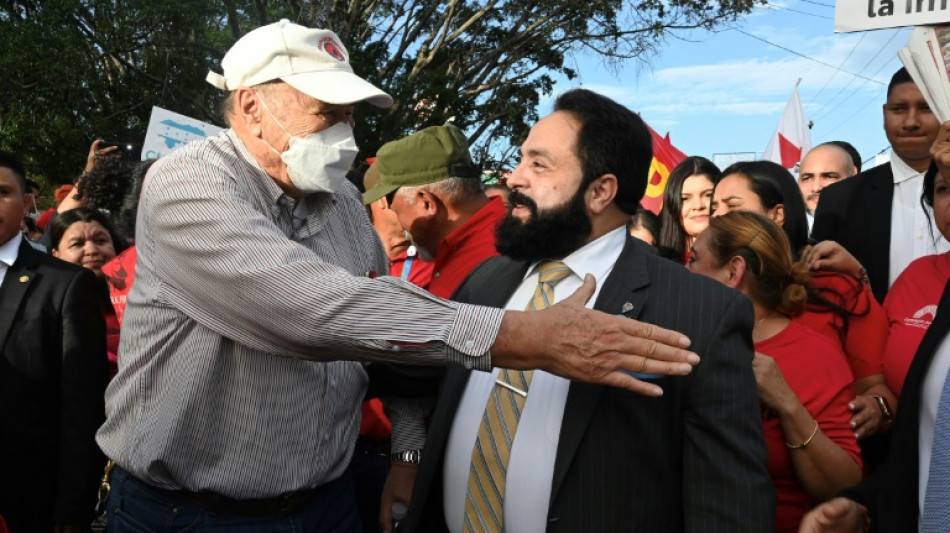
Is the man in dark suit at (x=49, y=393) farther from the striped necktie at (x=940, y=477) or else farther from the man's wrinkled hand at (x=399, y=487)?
the striped necktie at (x=940, y=477)

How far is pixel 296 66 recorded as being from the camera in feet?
8.18

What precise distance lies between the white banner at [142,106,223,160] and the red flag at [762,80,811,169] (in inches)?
213

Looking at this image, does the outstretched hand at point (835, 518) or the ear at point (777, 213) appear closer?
the outstretched hand at point (835, 518)

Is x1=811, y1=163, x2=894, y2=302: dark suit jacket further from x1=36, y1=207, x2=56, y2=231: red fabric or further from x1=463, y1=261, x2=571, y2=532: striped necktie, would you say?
x1=36, y1=207, x2=56, y2=231: red fabric

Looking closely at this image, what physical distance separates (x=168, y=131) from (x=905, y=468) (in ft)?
18.1

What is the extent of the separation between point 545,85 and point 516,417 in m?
17.7

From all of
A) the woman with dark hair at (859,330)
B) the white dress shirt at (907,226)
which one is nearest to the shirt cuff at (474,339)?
the woman with dark hair at (859,330)

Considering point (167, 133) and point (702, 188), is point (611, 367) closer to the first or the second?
point (702, 188)

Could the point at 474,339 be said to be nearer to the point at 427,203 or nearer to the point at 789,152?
the point at 427,203

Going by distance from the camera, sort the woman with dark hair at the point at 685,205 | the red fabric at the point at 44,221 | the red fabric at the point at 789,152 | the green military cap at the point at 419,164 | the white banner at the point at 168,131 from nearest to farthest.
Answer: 1. the green military cap at the point at 419,164
2. the woman with dark hair at the point at 685,205
3. the white banner at the point at 168,131
4. the red fabric at the point at 44,221
5. the red fabric at the point at 789,152

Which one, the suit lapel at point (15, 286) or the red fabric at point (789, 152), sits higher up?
the suit lapel at point (15, 286)

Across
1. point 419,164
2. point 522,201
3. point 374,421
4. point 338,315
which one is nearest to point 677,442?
point 522,201

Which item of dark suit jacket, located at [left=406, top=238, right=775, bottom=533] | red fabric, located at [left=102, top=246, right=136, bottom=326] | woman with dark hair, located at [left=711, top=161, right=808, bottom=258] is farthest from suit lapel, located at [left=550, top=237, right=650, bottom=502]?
red fabric, located at [left=102, top=246, right=136, bottom=326]

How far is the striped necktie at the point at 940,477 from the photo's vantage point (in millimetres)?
2072
